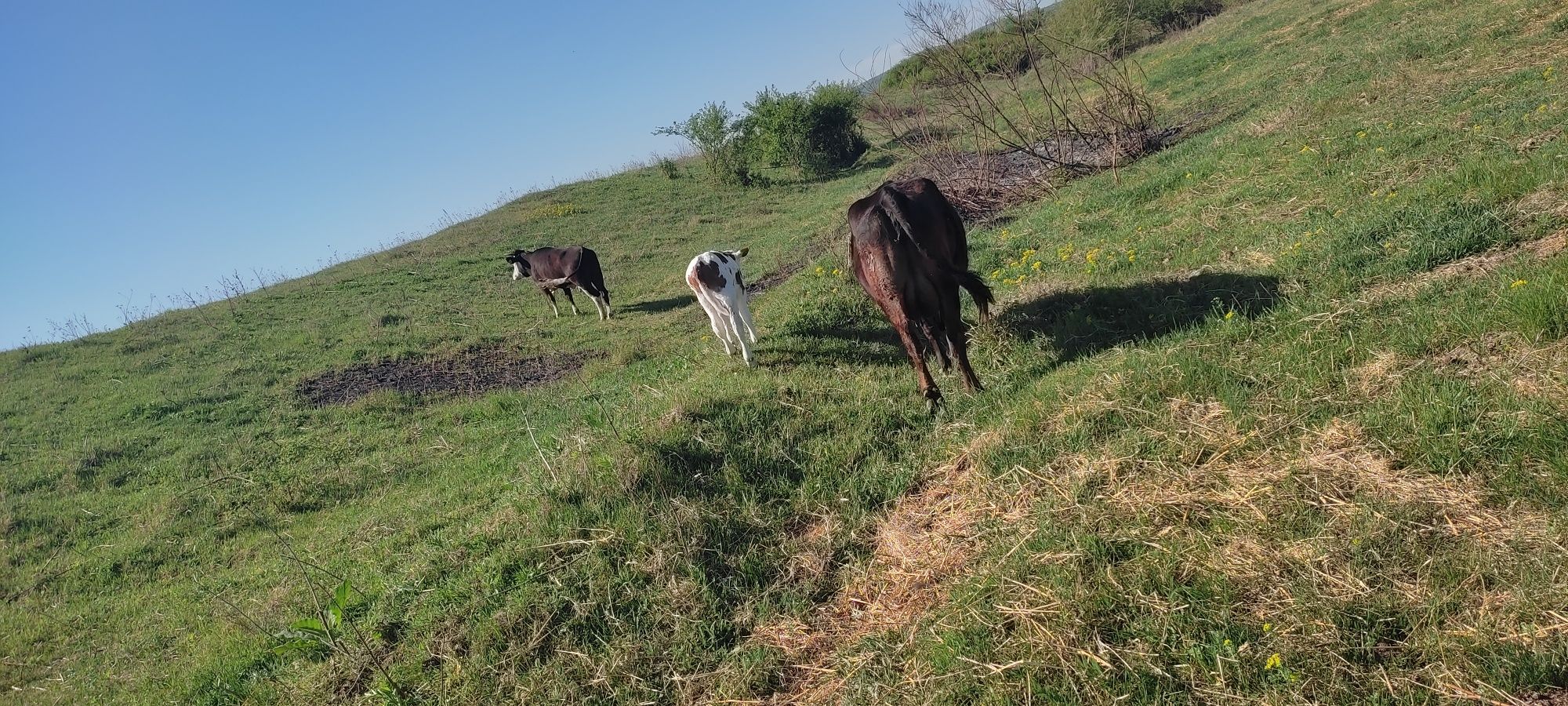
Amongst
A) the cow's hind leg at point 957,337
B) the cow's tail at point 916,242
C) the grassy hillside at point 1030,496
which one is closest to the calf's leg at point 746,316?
the grassy hillside at point 1030,496

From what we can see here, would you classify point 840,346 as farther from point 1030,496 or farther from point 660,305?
point 660,305

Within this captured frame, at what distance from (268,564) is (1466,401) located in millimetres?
8663

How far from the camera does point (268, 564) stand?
281 inches

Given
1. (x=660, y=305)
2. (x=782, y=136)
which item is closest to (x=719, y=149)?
(x=782, y=136)

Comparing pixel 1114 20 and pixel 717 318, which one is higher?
pixel 1114 20

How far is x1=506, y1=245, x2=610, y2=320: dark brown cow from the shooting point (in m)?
16.8

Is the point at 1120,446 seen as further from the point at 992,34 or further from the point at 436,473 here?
the point at 992,34

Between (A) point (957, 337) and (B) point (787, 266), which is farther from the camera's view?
(B) point (787, 266)

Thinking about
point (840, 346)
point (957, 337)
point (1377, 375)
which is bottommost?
point (1377, 375)

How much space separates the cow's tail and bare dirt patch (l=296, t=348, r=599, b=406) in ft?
25.8

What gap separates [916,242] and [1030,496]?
2564 mm

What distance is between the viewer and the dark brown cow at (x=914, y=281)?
589 cm

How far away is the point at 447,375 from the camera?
45.6 feet

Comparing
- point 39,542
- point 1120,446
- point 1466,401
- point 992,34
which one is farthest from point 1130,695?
point 992,34
